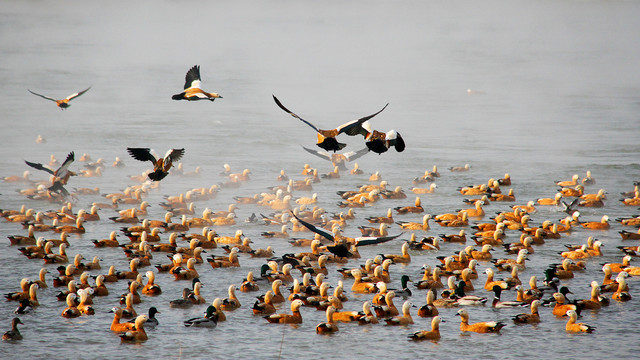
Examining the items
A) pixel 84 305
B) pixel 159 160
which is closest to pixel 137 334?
pixel 84 305

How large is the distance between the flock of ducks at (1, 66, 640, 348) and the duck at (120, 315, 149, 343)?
3 centimetres

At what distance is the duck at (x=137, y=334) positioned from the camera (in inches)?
665

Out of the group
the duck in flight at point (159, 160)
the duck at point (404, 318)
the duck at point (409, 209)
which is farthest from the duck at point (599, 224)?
the duck in flight at point (159, 160)

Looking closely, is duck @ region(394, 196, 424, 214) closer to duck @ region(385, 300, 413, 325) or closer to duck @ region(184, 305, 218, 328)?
duck @ region(385, 300, 413, 325)

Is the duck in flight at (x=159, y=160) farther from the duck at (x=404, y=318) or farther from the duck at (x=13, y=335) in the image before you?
the duck at (x=404, y=318)

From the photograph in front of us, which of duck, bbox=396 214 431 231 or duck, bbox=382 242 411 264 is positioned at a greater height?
duck, bbox=396 214 431 231

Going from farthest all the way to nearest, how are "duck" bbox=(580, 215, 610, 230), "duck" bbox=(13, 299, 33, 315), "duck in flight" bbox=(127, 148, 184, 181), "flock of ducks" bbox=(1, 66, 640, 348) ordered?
"duck" bbox=(580, 215, 610, 230)
"duck in flight" bbox=(127, 148, 184, 181)
"flock of ducks" bbox=(1, 66, 640, 348)
"duck" bbox=(13, 299, 33, 315)

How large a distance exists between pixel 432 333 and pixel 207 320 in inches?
187

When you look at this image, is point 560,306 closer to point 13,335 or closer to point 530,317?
point 530,317

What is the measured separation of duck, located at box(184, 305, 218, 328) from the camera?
1788cm

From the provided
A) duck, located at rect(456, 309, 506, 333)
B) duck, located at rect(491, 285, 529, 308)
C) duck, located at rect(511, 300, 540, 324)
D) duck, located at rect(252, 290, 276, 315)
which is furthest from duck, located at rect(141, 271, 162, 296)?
duck, located at rect(511, 300, 540, 324)

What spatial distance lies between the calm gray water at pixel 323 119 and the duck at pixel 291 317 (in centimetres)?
28

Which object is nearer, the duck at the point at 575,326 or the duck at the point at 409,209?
the duck at the point at 575,326

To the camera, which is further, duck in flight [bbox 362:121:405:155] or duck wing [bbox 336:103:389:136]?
duck in flight [bbox 362:121:405:155]
